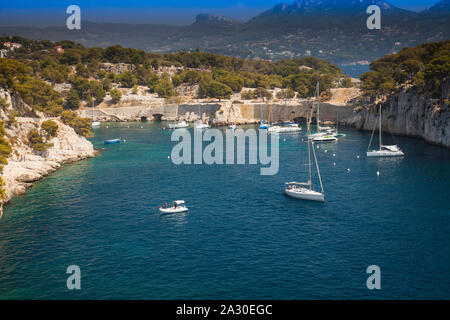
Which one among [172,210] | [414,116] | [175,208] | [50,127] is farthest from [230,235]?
[414,116]

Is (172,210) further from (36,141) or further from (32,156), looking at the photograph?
(36,141)

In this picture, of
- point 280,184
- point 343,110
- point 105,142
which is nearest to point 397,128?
point 343,110

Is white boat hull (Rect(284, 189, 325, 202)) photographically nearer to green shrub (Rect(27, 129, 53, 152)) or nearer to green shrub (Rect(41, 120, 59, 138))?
green shrub (Rect(27, 129, 53, 152))

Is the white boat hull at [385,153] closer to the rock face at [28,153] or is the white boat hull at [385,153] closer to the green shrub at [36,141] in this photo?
the rock face at [28,153]

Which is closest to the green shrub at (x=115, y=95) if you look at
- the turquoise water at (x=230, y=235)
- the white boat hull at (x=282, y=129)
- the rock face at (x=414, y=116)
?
the white boat hull at (x=282, y=129)
